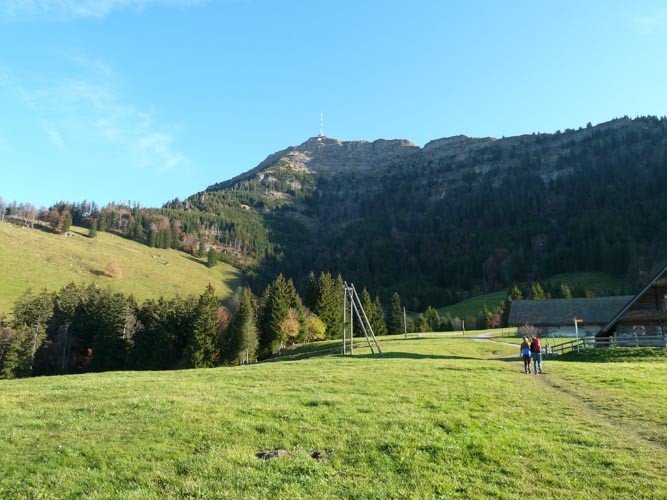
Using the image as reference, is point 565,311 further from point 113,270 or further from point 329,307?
point 113,270

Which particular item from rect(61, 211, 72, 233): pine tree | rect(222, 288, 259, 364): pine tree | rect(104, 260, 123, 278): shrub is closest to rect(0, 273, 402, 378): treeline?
rect(222, 288, 259, 364): pine tree

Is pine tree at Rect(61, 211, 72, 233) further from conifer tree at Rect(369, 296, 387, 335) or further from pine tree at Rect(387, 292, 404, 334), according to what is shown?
pine tree at Rect(387, 292, 404, 334)

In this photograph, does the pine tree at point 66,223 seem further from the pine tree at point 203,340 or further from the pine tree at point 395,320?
the pine tree at point 395,320

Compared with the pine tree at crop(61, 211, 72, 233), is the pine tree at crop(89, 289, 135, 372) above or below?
below

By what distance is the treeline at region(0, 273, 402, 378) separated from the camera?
78125 millimetres

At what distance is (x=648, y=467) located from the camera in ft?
34.6

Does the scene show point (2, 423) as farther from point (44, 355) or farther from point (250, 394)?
point (44, 355)

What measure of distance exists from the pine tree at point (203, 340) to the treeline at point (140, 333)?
Answer: 18cm

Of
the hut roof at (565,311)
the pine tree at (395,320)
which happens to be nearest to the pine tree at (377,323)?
the pine tree at (395,320)

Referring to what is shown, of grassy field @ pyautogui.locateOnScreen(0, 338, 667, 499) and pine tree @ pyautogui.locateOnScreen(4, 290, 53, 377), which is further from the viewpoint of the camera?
pine tree @ pyautogui.locateOnScreen(4, 290, 53, 377)

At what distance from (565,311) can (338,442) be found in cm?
7984

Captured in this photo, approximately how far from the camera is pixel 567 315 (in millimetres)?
78000

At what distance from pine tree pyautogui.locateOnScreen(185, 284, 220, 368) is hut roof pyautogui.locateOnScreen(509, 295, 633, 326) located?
58713 millimetres

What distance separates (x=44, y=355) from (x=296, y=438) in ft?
309
